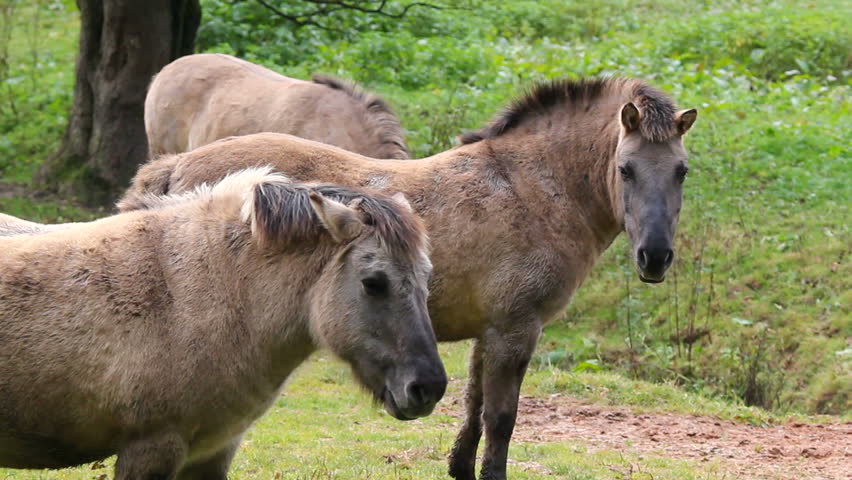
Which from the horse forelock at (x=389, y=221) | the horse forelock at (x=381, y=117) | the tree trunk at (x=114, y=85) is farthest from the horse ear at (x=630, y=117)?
the tree trunk at (x=114, y=85)

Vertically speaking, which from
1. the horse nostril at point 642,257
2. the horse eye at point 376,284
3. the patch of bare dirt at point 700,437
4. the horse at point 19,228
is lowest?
the patch of bare dirt at point 700,437

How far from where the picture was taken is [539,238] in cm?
657

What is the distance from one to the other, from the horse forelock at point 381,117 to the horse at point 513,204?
2.10 metres

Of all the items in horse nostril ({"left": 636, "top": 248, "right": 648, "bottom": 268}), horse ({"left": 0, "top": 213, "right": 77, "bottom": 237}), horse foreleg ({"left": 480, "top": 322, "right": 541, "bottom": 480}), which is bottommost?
horse foreleg ({"left": 480, "top": 322, "right": 541, "bottom": 480})

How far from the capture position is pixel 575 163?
6.95 metres

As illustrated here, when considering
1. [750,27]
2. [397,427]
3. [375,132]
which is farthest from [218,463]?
[750,27]

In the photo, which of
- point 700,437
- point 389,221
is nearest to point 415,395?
point 389,221

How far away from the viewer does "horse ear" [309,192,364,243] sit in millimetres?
4570

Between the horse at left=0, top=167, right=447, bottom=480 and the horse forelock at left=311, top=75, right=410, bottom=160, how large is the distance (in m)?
4.24

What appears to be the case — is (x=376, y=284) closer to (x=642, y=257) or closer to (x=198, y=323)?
(x=198, y=323)

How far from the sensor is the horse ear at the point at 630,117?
21.6 ft

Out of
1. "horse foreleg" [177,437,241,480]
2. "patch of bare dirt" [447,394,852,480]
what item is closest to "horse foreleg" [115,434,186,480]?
"horse foreleg" [177,437,241,480]

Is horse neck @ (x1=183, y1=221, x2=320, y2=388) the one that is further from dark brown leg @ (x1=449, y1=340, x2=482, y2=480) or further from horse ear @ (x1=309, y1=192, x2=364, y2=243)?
dark brown leg @ (x1=449, y1=340, x2=482, y2=480)

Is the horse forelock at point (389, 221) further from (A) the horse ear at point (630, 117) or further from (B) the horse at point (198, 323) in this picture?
(A) the horse ear at point (630, 117)
